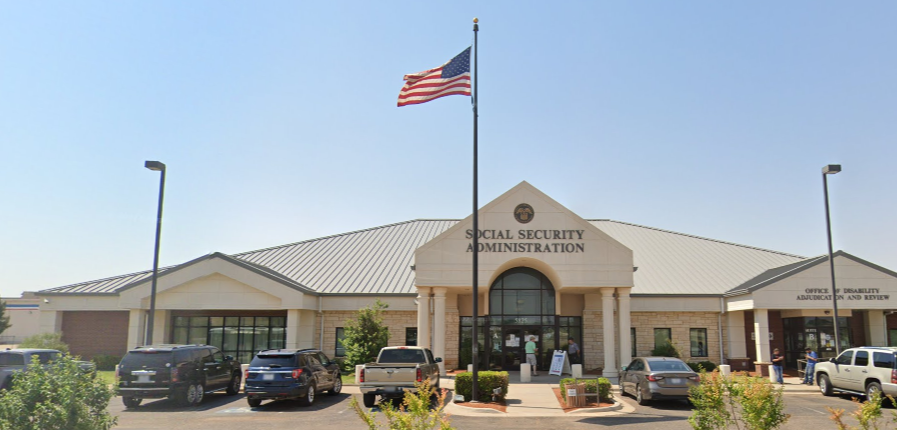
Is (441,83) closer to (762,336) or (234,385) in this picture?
(234,385)

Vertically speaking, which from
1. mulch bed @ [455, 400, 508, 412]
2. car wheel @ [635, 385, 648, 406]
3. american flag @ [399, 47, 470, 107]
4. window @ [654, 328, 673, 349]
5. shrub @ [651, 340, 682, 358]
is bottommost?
mulch bed @ [455, 400, 508, 412]

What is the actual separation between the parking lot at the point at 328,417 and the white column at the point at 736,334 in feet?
33.3

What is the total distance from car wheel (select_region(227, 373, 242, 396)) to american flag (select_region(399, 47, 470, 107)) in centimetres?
1020

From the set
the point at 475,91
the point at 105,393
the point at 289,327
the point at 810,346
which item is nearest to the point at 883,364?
the point at 810,346

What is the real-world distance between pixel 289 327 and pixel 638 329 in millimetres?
15963

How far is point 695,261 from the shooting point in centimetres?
3475

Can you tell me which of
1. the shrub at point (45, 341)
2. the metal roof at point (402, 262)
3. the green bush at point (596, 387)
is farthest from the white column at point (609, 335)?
the shrub at point (45, 341)

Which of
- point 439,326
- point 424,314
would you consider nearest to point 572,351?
point 439,326

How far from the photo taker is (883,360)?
1825 cm

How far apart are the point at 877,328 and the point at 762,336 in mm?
6422

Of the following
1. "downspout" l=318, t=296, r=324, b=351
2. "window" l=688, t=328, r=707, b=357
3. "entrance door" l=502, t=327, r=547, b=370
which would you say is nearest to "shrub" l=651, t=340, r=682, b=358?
"window" l=688, t=328, r=707, b=357

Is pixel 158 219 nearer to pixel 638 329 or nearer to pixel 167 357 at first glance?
pixel 167 357

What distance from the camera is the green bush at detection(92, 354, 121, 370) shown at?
28.5 metres

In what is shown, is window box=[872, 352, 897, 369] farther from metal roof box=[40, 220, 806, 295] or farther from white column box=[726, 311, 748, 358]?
metal roof box=[40, 220, 806, 295]
